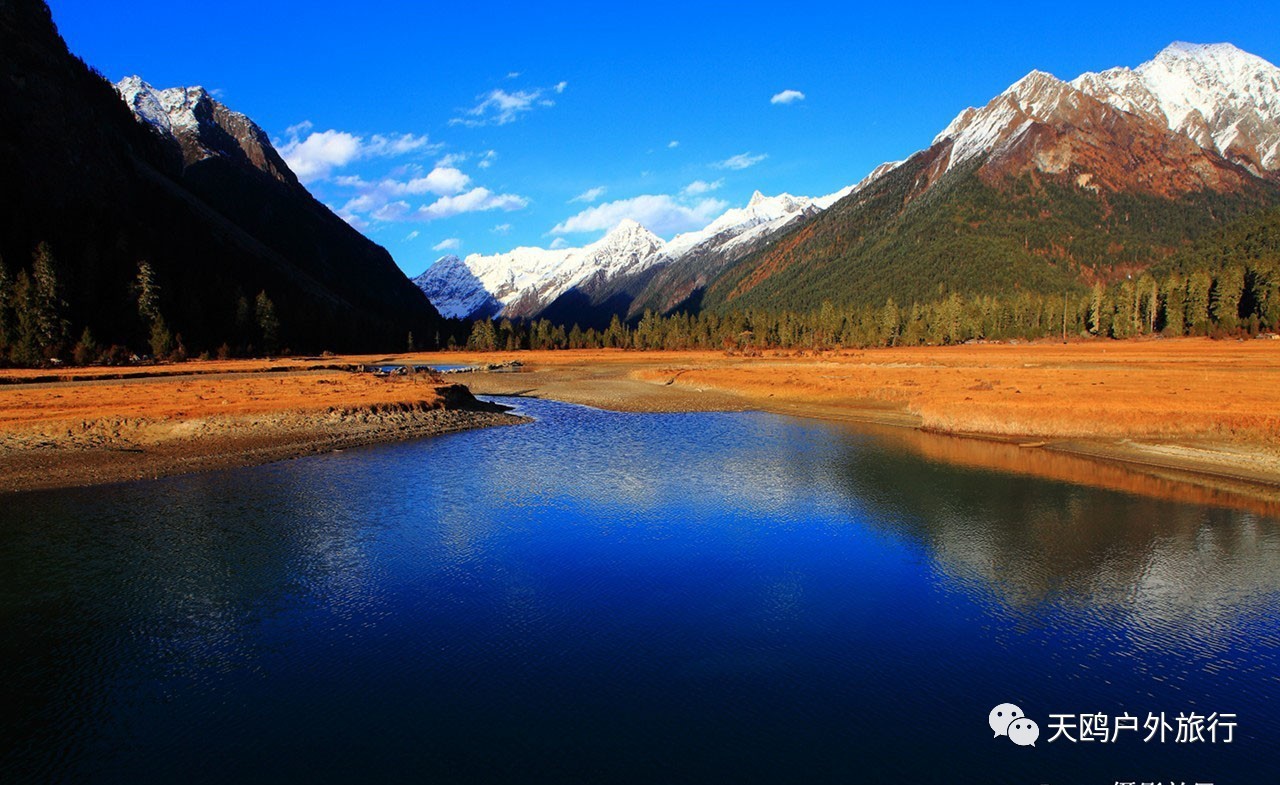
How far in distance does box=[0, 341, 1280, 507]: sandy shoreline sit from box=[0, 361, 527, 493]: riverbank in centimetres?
17

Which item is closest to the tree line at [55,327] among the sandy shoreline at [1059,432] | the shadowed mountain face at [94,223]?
the shadowed mountain face at [94,223]

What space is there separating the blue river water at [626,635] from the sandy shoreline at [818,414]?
7559 millimetres

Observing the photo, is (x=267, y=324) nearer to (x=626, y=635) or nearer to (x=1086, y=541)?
(x=626, y=635)

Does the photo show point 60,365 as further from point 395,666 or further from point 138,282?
point 395,666

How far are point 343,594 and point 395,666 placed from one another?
5.93m

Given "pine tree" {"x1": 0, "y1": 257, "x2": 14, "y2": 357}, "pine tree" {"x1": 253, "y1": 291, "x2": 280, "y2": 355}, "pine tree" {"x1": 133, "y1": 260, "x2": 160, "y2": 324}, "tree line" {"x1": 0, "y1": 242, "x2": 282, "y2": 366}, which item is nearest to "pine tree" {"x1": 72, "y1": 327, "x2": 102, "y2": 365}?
"tree line" {"x1": 0, "y1": 242, "x2": 282, "y2": 366}

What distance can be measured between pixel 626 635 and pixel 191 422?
4325 cm

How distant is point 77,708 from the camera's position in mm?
15516

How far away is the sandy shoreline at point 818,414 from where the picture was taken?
1582 inches

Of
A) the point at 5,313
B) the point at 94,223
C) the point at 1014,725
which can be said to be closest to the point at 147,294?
the point at 5,313

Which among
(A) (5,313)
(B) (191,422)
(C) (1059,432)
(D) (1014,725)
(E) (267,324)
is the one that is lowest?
(D) (1014,725)

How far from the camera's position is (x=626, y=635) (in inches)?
755

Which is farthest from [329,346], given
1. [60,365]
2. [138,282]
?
[60,365]

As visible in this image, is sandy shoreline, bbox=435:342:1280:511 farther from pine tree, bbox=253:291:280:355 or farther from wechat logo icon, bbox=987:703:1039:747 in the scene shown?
pine tree, bbox=253:291:280:355
